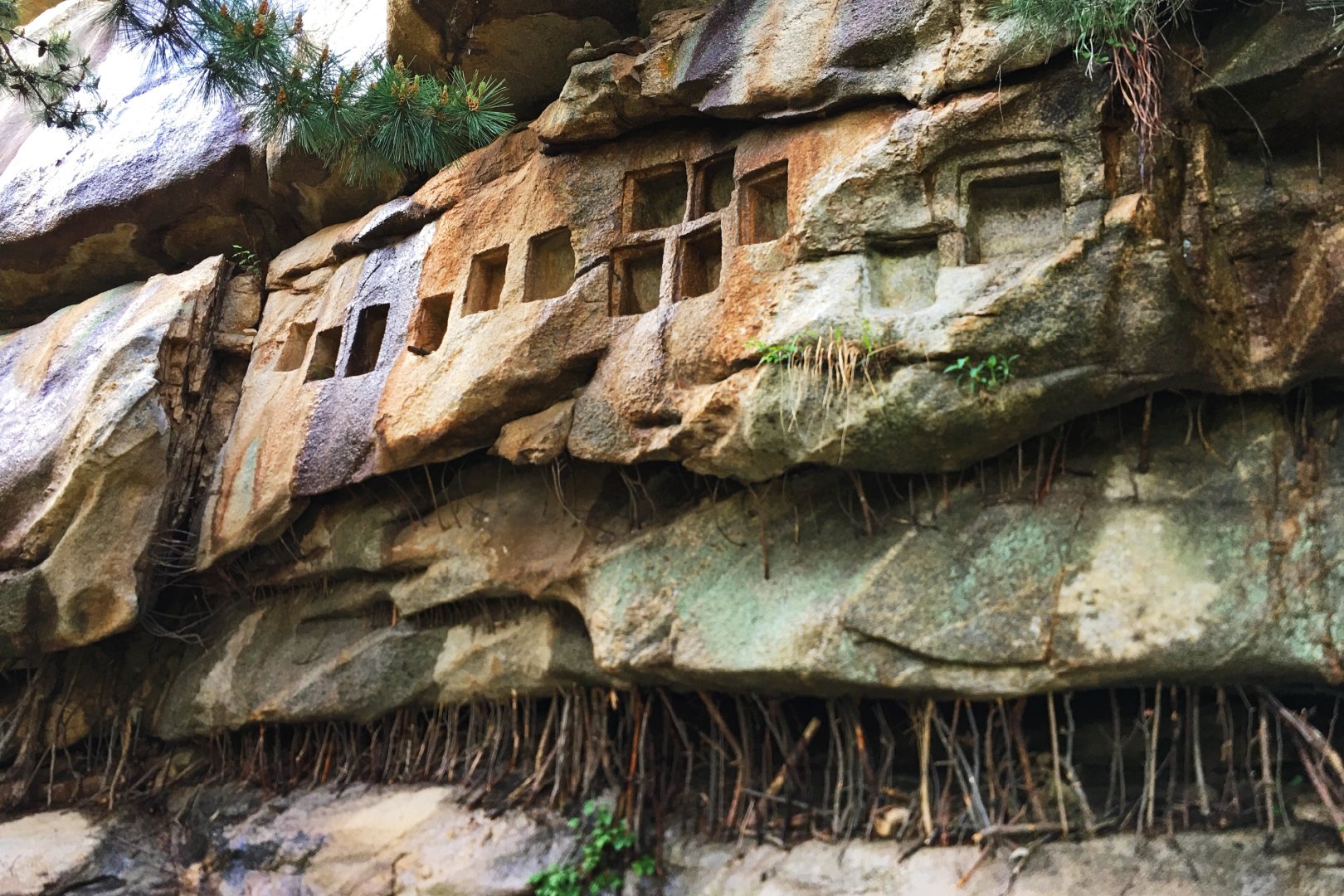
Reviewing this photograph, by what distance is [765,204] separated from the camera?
14.7 ft

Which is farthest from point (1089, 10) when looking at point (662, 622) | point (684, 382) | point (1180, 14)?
point (662, 622)

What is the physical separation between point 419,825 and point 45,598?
2348 mm

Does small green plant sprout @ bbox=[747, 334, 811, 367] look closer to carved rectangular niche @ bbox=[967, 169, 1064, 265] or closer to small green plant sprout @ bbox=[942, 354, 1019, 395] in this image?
small green plant sprout @ bbox=[942, 354, 1019, 395]

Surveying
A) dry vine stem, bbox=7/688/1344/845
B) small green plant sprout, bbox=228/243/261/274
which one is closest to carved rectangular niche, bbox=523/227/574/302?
dry vine stem, bbox=7/688/1344/845

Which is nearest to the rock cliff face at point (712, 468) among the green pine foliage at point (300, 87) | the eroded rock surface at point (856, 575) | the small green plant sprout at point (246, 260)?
the eroded rock surface at point (856, 575)

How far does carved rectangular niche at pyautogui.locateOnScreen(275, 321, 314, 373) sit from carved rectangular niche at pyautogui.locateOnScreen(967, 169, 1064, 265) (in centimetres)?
396

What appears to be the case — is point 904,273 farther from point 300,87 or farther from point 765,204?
point 300,87

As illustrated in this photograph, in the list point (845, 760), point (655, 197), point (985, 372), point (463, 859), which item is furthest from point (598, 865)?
point (655, 197)

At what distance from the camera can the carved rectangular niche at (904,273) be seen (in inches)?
150

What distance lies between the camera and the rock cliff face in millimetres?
3443

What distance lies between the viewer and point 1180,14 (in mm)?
3535

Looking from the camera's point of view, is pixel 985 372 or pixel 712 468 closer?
pixel 985 372

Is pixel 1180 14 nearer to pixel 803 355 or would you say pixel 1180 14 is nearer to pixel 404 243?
pixel 803 355

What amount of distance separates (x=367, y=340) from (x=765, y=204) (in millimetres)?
2519
